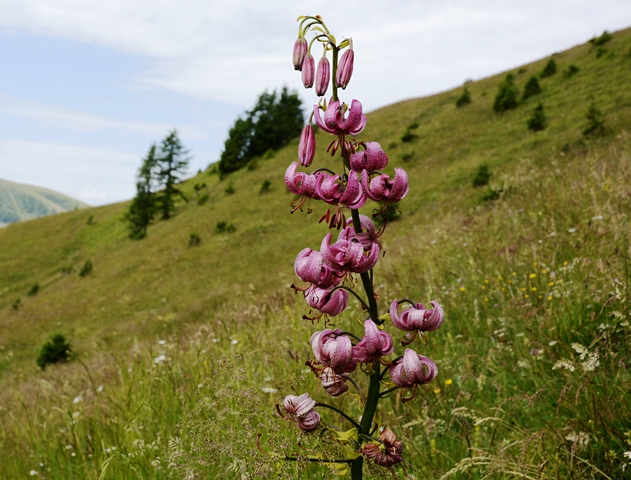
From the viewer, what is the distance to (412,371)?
62.6 inches

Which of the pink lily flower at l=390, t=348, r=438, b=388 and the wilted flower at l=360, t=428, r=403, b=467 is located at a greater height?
the pink lily flower at l=390, t=348, r=438, b=388

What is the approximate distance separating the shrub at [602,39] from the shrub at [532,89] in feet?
20.8

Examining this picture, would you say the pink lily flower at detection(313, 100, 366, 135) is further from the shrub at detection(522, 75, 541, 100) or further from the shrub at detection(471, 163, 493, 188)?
the shrub at detection(522, 75, 541, 100)

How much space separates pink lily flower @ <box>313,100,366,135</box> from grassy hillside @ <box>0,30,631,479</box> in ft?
3.49

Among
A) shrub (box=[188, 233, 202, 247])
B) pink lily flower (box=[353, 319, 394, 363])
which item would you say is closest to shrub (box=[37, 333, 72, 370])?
shrub (box=[188, 233, 202, 247])

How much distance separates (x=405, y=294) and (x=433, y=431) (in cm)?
360

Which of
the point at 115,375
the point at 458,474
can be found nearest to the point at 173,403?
the point at 115,375

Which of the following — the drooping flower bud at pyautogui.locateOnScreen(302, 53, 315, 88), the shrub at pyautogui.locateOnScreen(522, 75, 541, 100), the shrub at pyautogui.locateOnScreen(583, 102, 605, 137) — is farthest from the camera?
→ the shrub at pyautogui.locateOnScreen(522, 75, 541, 100)

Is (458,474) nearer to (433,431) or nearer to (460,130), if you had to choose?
(433,431)

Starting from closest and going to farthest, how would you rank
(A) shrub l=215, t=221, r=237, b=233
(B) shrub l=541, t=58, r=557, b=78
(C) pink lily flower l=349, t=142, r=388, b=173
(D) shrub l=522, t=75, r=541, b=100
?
1. (C) pink lily flower l=349, t=142, r=388, b=173
2. (D) shrub l=522, t=75, r=541, b=100
3. (A) shrub l=215, t=221, r=237, b=233
4. (B) shrub l=541, t=58, r=557, b=78

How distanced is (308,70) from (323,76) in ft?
0.24

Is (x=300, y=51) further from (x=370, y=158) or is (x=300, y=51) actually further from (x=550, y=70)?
(x=550, y=70)

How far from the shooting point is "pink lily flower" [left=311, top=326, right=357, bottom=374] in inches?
62.5

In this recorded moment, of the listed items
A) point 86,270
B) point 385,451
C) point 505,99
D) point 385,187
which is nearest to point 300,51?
point 385,187
